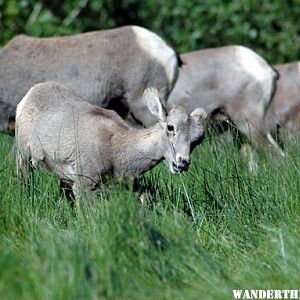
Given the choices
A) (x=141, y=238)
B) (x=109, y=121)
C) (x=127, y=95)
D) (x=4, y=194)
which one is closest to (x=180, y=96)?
(x=127, y=95)

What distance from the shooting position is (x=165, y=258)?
5.51m

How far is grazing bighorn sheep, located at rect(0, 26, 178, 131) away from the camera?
1038 centimetres

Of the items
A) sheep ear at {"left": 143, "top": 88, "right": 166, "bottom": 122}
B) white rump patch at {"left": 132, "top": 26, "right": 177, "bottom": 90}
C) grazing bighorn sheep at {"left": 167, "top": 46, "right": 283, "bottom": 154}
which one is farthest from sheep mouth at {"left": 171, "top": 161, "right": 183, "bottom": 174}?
grazing bighorn sheep at {"left": 167, "top": 46, "right": 283, "bottom": 154}

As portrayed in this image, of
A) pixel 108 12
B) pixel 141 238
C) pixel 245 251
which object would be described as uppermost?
pixel 141 238

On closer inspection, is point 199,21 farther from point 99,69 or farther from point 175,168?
point 175,168

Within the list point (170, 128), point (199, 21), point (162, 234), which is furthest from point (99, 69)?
point (162, 234)

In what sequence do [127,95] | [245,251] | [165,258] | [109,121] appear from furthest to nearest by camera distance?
1. [127,95]
2. [109,121]
3. [245,251]
4. [165,258]

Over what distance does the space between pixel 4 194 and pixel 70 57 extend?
4.17 metres

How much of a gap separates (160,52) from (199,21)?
3965 mm

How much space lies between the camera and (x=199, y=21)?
14.4m

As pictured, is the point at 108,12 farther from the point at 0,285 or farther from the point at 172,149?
the point at 0,285

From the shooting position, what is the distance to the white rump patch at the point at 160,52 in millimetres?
10523

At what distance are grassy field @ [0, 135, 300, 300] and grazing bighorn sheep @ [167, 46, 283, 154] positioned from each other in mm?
2988

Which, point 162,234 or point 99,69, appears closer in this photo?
point 162,234
